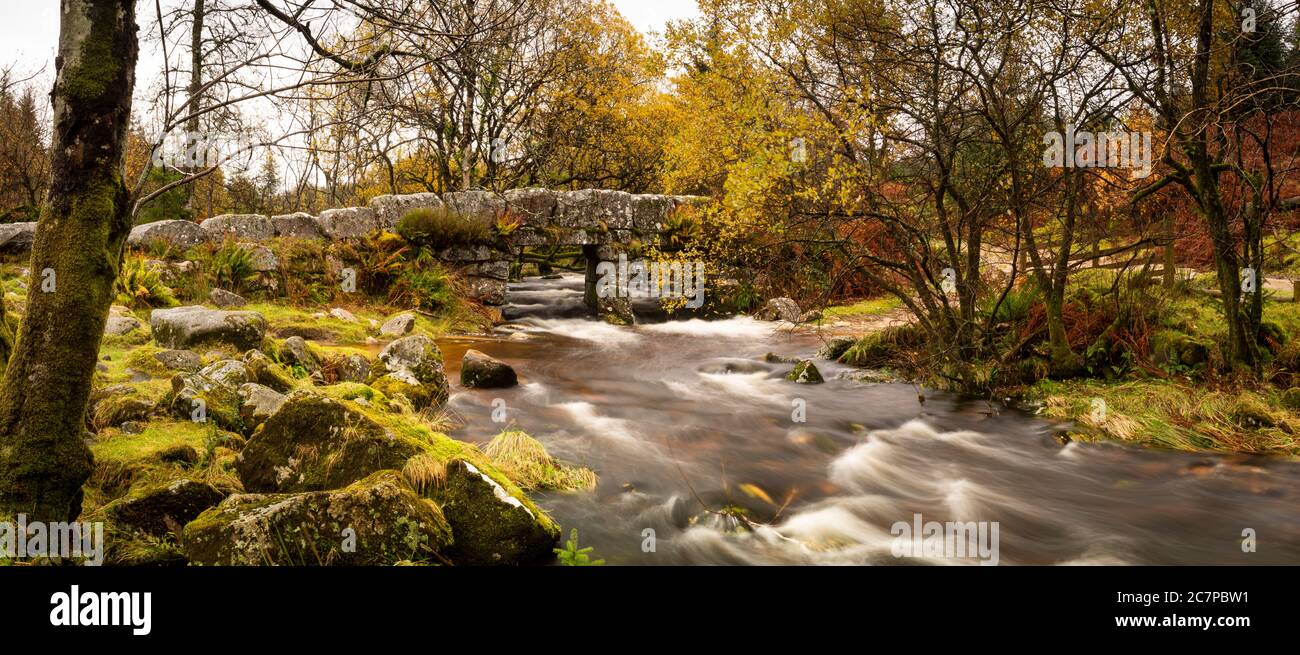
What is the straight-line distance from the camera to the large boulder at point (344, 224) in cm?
1256

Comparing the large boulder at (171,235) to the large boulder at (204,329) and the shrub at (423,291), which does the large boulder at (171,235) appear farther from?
the large boulder at (204,329)

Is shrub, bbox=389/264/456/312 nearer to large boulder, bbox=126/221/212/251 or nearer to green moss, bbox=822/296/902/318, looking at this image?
large boulder, bbox=126/221/212/251

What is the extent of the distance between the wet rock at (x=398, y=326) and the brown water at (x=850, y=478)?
1.82 m

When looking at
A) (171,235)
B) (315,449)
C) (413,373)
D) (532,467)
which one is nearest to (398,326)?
(413,373)

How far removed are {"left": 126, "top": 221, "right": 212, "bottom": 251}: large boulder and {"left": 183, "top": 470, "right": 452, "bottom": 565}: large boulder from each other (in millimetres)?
10200

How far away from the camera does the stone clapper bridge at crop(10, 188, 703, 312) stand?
12555 mm

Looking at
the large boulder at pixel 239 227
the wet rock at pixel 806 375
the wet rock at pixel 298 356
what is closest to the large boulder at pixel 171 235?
the large boulder at pixel 239 227

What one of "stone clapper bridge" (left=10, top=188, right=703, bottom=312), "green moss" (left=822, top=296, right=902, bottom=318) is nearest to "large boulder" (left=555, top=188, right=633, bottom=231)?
"stone clapper bridge" (left=10, top=188, right=703, bottom=312)

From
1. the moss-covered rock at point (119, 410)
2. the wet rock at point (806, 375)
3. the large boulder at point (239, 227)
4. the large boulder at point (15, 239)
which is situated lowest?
the wet rock at point (806, 375)

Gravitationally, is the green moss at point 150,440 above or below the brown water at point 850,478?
above

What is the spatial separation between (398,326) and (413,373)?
13.3ft

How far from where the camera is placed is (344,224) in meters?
12.6

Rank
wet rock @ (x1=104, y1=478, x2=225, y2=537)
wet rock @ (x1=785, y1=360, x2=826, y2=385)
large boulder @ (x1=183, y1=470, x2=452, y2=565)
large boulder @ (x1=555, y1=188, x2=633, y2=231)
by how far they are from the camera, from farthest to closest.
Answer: large boulder @ (x1=555, y1=188, x2=633, y2=231) → wet rock @ (x1=785, y1=360, x2=826, y2=385) → wet rock @ (x1=104, y1=478, x2=225, y2=537) → large boulder @ (x1=183, y1=470, x2=452, y2=565)
